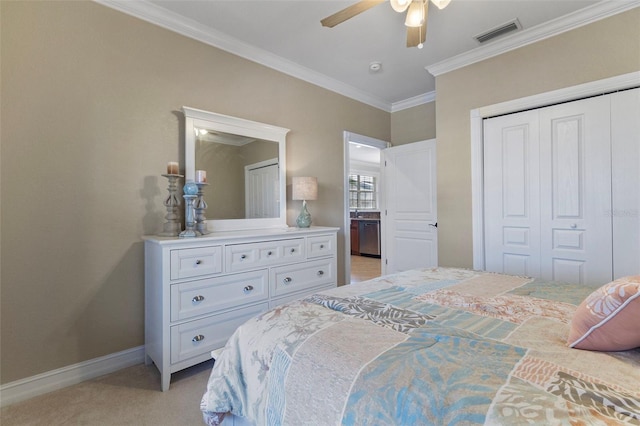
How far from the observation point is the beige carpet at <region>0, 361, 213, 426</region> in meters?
1.62

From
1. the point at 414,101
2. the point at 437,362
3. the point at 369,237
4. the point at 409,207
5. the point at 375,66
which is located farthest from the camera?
the point at 369,237

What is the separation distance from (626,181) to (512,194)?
0.77 m

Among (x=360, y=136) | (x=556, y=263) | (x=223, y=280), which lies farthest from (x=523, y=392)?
(x=360, y=136)

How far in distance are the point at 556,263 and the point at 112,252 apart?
367 centimetres

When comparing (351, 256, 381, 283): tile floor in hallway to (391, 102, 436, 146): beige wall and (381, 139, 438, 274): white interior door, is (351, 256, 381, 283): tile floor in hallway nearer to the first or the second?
(381, 139, 438, 274): white interior door

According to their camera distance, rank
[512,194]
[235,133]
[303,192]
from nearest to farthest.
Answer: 1. [235,133]
2. [512,194]
3. [303,192]

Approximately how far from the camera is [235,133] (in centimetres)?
274

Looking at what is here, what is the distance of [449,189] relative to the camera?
328 cm

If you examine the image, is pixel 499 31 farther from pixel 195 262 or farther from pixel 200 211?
pixel 195 262

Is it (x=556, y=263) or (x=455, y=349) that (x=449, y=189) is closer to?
(x=556, y=263)

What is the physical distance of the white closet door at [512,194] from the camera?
2.75 metres

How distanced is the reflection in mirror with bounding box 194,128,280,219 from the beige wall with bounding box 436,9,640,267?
190 cm

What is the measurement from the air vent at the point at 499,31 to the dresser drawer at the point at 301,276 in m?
2.52

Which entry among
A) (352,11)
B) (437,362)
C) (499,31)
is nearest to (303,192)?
(352,11)
